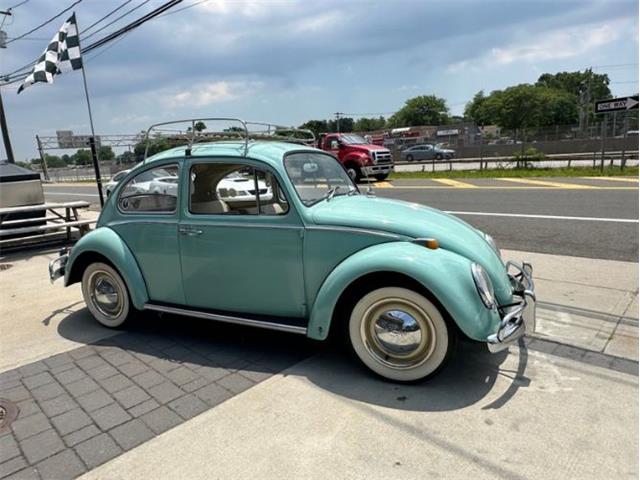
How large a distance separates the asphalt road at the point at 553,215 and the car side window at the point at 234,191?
4.52m

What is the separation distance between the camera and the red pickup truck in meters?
17.3

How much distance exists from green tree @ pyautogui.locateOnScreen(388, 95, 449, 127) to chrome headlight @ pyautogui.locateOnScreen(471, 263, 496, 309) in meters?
114

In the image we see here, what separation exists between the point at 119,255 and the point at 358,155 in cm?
1428

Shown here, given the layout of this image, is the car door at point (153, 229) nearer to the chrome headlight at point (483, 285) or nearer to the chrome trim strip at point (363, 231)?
the chrome trim strip at point (363, 231)

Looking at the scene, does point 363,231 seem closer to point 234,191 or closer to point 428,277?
point 428,277

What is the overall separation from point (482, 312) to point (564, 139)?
135ft

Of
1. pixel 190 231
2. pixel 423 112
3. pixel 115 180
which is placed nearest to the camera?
pixel 190 231

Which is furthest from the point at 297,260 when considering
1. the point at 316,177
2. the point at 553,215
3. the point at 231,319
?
the point at 553,215

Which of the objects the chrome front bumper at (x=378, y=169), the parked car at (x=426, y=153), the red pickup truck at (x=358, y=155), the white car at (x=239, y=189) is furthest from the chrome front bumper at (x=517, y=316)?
the parked car at (x=426, y=153)

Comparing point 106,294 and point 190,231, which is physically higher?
point 190,231

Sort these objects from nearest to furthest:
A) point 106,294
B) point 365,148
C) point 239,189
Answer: point 239,189
point 106,294
point 365,148

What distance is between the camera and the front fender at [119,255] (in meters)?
3.97

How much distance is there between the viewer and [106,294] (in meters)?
4.27

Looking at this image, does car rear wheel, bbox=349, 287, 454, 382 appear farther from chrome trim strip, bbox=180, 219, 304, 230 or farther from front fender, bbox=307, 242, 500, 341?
chrome trim strip, bbox=180, 219, 304, 230
